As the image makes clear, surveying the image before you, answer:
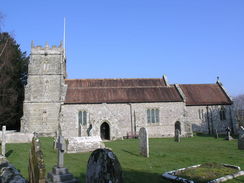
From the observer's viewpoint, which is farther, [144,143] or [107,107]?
[107,107]

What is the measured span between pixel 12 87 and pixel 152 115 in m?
20.8

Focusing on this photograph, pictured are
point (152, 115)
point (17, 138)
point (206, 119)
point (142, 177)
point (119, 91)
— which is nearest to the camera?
point (142, 177)

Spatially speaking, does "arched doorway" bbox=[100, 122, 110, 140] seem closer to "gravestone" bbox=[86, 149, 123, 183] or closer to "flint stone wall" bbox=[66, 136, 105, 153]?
"flint stone wall" bbox=[66, 136, 105, 153]

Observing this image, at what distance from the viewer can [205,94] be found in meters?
27.9

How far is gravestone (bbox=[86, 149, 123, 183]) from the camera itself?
283cm

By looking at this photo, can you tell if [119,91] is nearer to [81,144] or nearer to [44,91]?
[44,91]

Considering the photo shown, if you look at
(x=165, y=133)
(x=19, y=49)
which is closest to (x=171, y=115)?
(x=165, y=133)

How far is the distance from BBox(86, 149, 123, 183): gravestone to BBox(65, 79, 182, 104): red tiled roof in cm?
2071

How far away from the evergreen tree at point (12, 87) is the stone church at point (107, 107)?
3047 mm

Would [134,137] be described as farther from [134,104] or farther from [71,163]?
[71,163]

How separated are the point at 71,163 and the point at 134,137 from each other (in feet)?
46.5

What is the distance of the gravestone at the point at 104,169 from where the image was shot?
283 centimetres

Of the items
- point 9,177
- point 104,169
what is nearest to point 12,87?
point 9,177

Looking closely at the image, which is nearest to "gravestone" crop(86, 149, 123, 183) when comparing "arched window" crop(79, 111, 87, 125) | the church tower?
"arched window" crop(79, 111, 87, 125)
